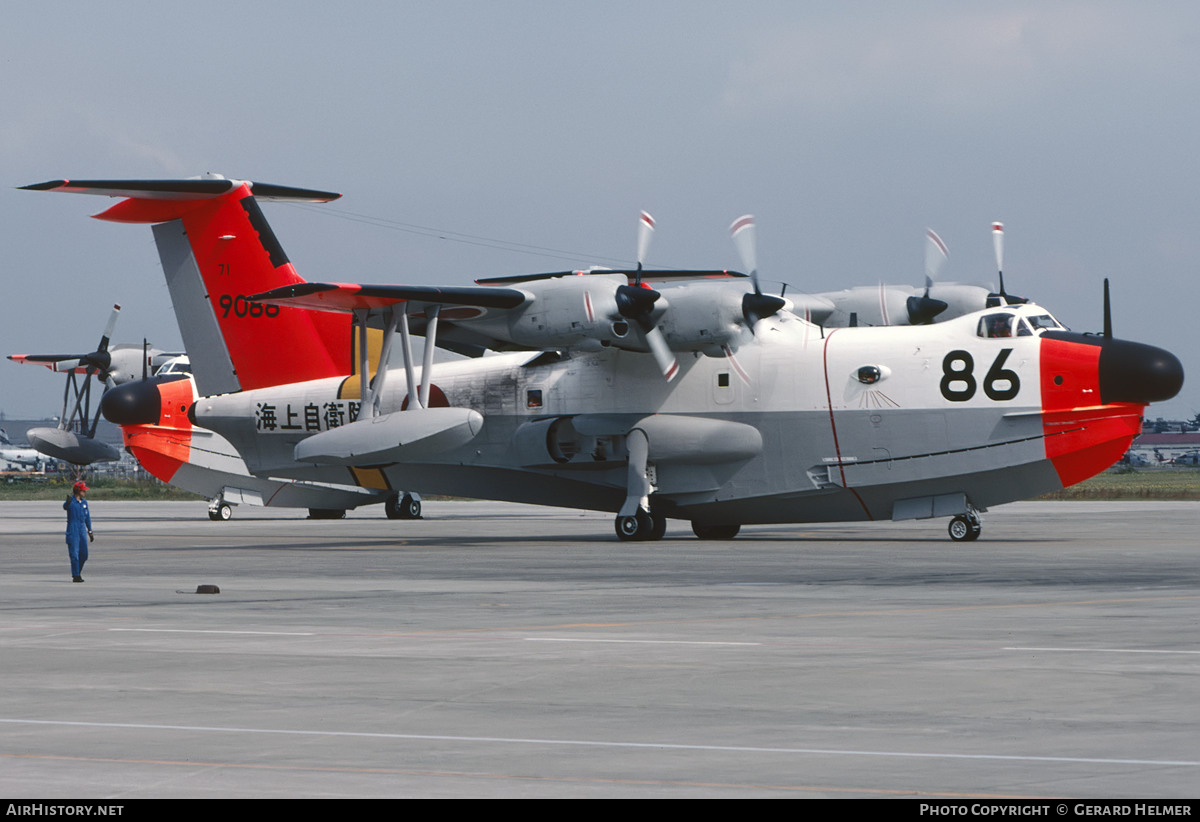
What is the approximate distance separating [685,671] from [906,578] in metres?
10.2

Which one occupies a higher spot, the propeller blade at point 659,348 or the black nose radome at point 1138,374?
the propeller blade at point 659,348

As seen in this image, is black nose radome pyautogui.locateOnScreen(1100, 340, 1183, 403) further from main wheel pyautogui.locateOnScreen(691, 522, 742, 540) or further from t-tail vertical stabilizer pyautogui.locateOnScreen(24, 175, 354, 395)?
t-tail vertical stabilizer pyautogui.locateOnScreen(24, 175, 354, 395)

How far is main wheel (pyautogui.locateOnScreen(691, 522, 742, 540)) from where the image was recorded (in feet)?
113

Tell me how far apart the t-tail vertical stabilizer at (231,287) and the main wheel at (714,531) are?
900cm

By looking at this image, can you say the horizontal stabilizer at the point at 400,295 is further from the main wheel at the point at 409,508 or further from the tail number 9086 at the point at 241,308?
the main wheel at the point at 409,508

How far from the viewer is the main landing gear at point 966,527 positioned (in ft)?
100

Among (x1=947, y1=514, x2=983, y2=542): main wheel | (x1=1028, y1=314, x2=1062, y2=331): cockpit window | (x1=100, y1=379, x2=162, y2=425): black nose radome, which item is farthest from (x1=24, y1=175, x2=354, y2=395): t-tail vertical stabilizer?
(x1=1028, y1=314, x2=1062, y2=331): cockpit window

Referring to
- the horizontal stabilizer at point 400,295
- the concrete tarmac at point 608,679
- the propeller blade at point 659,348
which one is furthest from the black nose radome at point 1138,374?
the horizontal stabilizer at point 400,295

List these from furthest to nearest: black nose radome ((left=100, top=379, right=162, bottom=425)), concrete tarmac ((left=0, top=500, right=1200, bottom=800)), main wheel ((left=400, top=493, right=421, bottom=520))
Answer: main wheel ((left=400, top=493, right=421, bottom=520))
black nose radome ((left=100, top=379, right=162, bottom=425))
concrete tarmac ((left=0, top=500, right=1200, bottom=800))

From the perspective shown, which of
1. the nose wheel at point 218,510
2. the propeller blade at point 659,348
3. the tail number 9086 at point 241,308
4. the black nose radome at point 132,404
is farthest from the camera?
the nose wheel at point 218,510

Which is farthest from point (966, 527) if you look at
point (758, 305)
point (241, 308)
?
point (241, 308)

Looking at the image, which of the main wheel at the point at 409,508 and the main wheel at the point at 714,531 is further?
the main wheel at the point at 409,508

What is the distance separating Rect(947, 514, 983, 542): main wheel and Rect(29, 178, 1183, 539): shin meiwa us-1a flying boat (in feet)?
0.14
